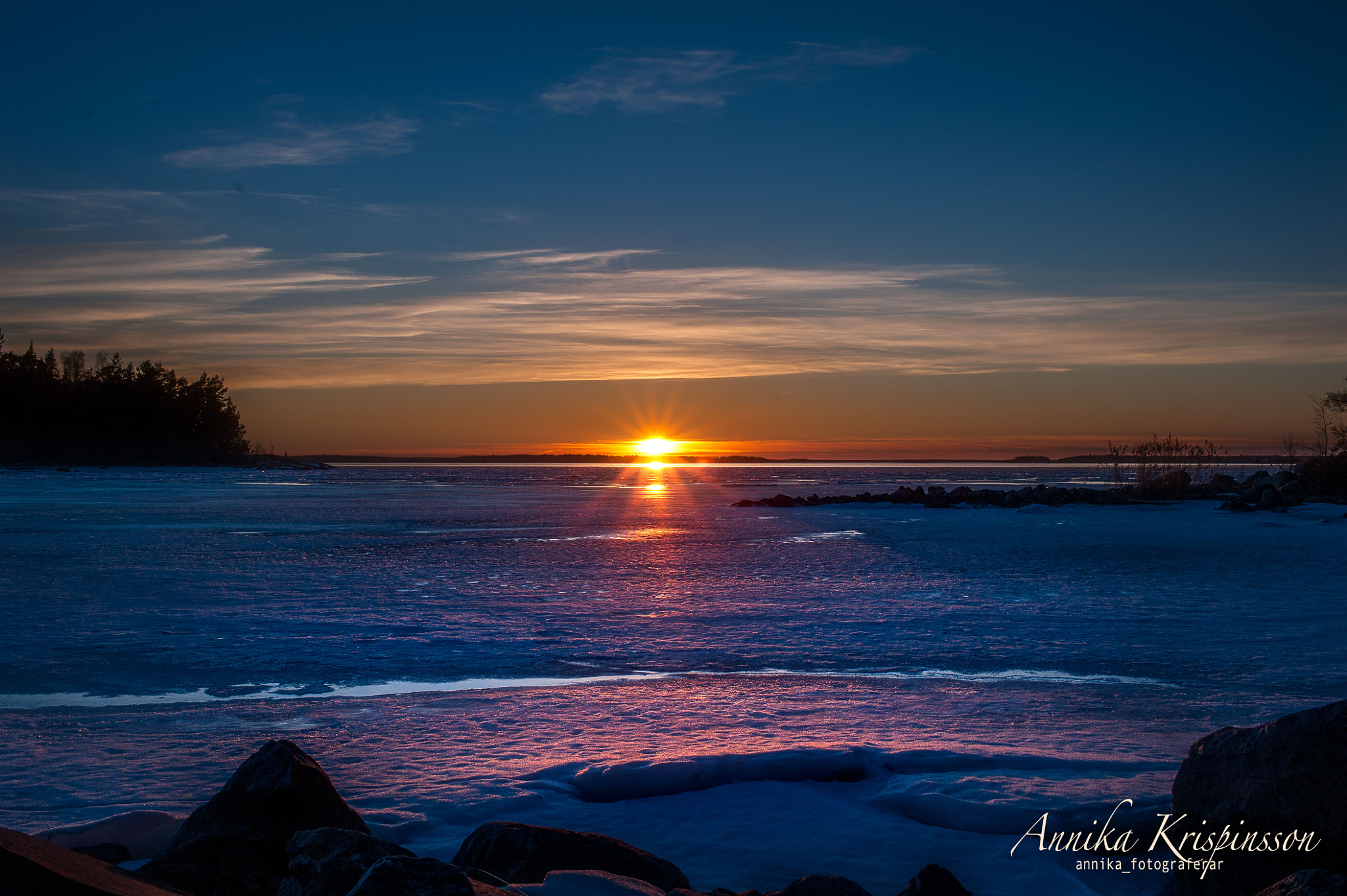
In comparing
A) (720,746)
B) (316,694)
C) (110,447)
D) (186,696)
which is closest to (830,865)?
(720,746)

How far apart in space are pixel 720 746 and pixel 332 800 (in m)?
1.87

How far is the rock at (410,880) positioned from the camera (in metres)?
2.15

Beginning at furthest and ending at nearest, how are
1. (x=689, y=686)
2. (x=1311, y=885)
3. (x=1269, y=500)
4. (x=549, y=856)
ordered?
(x=1269, y=500)
(x=689, y=686)
(x=549, y=856)
(x=1311, y=885)

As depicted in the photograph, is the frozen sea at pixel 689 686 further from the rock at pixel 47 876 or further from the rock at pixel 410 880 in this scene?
the rock at pixel 47 876

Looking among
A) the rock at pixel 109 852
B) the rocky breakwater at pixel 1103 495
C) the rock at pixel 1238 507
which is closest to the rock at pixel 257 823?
the rock at pixel 109 852

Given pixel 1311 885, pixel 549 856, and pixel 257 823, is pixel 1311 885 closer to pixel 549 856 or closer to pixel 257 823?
pixel 549 856

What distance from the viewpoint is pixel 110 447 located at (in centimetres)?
8919

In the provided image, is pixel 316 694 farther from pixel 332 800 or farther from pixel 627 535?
pixel 627 535

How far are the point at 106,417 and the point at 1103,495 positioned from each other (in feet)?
311

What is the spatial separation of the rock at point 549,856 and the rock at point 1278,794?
169cm

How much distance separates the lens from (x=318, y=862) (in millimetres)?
2480

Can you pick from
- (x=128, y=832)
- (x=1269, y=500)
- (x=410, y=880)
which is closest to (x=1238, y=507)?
(x=1269, y=500)

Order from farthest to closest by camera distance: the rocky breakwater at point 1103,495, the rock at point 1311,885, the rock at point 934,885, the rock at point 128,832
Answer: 1. the rocky breakwater at point 1103,495
2. the rock at point 128,832
3. the rock at point 934,885
4. the rock at point 1311,885

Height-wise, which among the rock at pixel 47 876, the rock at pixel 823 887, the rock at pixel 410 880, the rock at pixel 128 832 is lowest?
the rock at pixel 128 832
